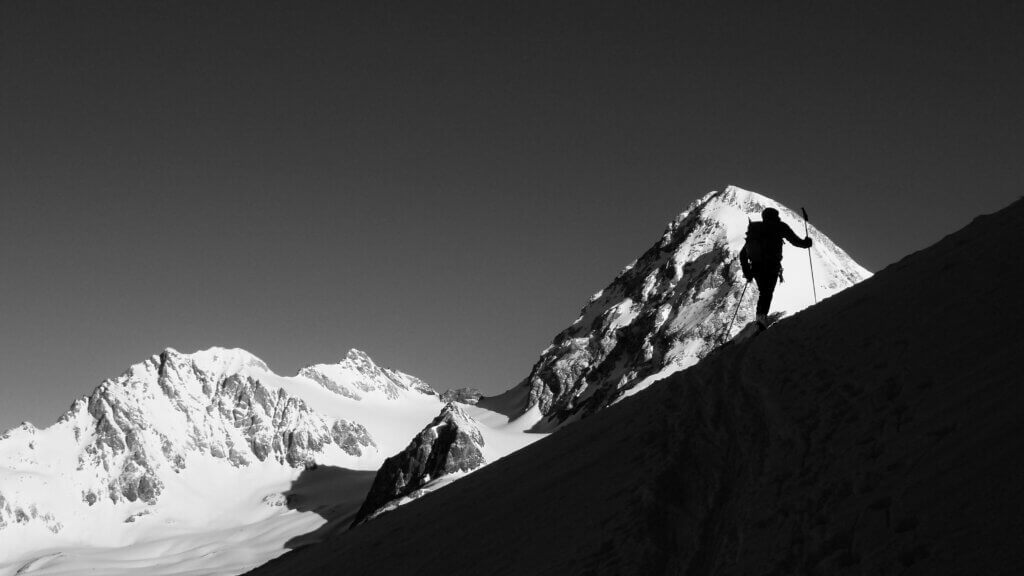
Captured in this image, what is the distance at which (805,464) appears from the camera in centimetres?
1114

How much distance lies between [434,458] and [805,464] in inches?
5224

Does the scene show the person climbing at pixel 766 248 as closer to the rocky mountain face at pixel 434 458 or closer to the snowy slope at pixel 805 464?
the snowy slope at pixel 805 464

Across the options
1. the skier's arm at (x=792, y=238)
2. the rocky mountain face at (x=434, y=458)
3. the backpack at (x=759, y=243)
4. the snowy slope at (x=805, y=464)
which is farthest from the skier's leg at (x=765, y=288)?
the rocky mountain face at (x=434, y=458)

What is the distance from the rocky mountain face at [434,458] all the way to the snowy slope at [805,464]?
114651 mm

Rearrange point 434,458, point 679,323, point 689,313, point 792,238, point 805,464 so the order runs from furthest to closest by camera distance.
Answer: point 689,313, point 679,323, point 434,458, point 792,238, point 805,464

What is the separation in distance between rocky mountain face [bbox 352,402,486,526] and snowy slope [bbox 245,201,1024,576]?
115 metres

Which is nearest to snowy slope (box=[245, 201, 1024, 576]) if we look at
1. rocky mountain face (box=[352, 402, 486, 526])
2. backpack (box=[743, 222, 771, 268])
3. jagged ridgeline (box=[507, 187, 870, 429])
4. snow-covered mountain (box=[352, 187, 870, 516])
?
backpack (box=[743, 222, 771, 268])

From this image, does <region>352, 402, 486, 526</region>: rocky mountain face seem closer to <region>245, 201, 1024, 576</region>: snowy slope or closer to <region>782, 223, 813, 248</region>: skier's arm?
<region>782, 223, 813, 248</region>: skier's arm

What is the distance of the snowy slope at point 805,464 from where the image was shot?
893 centimetres

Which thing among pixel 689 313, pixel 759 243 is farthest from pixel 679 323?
pixel 759 243

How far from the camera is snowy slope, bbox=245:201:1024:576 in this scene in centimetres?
893

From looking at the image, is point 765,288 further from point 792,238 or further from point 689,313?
point 689,313

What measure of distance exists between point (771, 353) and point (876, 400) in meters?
4.28

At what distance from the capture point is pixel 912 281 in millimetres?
15711
